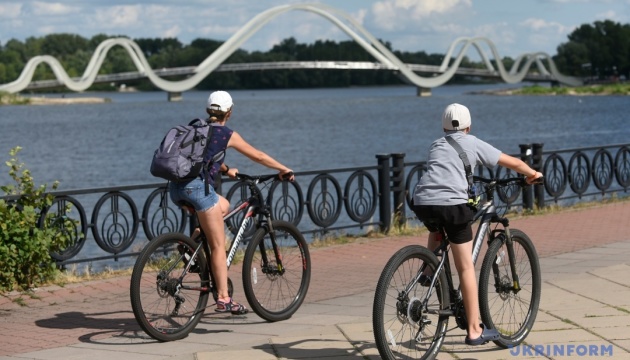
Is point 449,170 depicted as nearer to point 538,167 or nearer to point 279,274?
point 279,274

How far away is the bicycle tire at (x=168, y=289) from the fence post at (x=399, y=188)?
735 cm

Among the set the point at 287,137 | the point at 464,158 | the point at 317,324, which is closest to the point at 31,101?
the point at 287,137

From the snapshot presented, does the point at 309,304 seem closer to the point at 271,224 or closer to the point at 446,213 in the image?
the point at 271,224

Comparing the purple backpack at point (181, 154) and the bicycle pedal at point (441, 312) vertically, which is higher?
the purple backpack at point (181, 154)

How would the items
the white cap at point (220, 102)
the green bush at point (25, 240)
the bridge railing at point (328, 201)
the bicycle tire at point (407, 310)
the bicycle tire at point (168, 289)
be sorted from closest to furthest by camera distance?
1. the bicycle tire at point (407, 310)
2. the bicycle tire at point (168, 289)
3. the white cap at point (220, 102)
4. the green bush at point (25, 240)
5. the bridge railing at point (328, 201)

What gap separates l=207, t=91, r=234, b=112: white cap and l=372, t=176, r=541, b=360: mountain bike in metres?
1.91

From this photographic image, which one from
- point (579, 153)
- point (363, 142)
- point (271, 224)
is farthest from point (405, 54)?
point (271, 224)

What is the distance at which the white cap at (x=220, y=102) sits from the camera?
26.3 ft

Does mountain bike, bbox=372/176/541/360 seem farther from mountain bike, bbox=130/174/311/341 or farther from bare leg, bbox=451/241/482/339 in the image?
mountain bike, bbox=130/174/311/341

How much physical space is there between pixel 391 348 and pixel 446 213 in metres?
0.83

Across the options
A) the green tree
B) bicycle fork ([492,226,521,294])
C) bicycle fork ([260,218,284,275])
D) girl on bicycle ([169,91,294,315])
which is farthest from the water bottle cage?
the green tree

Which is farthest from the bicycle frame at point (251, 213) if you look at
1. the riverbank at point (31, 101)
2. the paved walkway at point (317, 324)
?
the riverbank at point (31, 101)

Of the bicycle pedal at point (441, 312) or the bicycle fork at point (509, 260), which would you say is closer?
the bicycle pedal at point (441, 312)

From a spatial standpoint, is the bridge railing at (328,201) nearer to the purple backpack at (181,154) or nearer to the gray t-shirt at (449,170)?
the gray t-shirt at (449,170)
